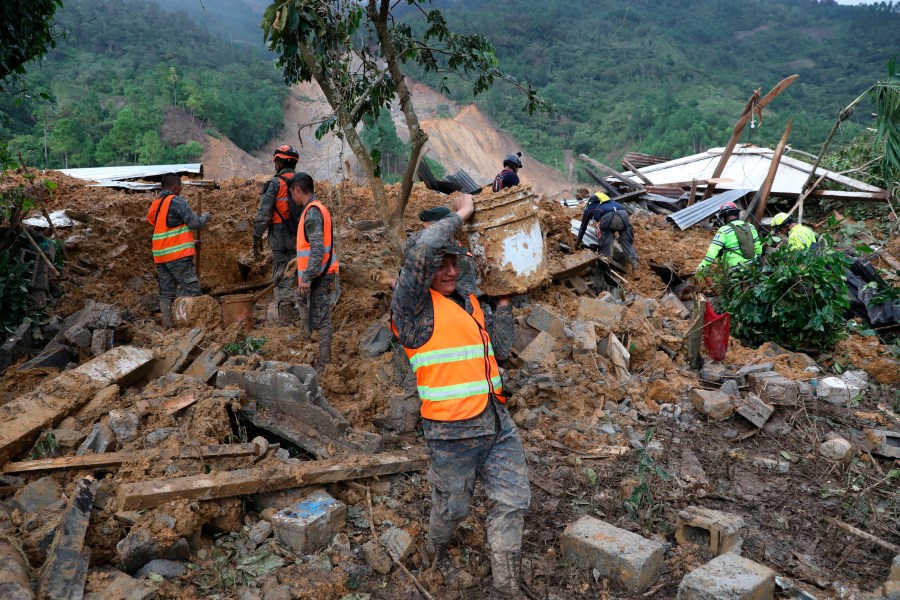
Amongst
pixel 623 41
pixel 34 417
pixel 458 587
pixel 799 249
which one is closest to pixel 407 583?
pixel 458 587

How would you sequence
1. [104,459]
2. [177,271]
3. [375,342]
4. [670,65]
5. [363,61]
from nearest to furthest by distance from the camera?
1. [104,459]
2. [363,61]
3. [375,342]
4. [177,271]
5. [670,65]

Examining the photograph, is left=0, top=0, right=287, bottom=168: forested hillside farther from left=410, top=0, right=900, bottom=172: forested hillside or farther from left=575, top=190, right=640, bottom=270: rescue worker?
left=410, top=0, right=900, bottom=172: forested hillside

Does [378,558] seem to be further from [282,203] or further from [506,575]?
[282,203]

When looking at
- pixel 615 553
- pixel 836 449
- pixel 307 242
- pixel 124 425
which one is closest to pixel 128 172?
pixel 307 242

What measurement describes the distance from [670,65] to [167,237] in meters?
42.5

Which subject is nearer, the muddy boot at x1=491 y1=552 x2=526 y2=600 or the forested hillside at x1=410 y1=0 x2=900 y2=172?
the muddy boot at x1=491 y1=552 x2=526 y2=600

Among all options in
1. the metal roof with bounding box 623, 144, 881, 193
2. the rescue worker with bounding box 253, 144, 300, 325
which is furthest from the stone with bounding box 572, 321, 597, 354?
the metal roof with bounding box 623, 144, 881, 193

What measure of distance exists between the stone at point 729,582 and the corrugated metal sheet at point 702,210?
27.6ft

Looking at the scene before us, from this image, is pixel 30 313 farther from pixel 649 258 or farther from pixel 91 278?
pixel 649 258

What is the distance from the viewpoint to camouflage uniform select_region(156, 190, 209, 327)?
6246mm

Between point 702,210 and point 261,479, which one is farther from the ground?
point 261,479

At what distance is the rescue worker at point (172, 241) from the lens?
6.26 metres

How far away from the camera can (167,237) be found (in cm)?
632

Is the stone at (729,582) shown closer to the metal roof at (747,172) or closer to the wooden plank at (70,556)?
the wooden plank at (70,556)
